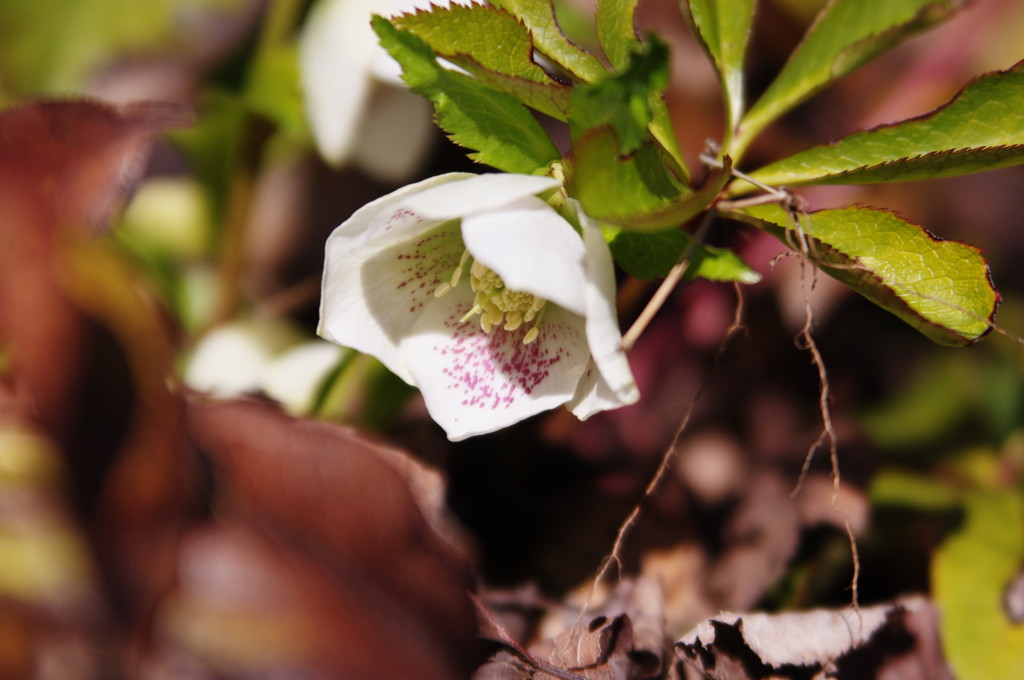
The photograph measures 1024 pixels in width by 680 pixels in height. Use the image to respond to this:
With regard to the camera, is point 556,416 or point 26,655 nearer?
point 26,655

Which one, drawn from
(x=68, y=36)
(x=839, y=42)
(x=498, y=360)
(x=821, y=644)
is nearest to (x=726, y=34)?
(x=839, y=42)

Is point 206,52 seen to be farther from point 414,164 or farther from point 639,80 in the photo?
point 639,80

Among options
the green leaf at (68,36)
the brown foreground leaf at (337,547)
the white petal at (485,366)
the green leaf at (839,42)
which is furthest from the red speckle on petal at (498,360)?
the green leaf at (68,36)

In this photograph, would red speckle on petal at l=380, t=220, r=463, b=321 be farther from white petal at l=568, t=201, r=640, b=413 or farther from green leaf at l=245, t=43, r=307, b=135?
green leaf at l=245, t=43, r=307, b=135

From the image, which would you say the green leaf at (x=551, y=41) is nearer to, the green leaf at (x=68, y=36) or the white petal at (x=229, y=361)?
the white petal at (x=229, y=361)

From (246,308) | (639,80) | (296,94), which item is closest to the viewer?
(639,80)

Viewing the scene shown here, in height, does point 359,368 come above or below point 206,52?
below

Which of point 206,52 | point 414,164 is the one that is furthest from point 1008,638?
point 206,52
